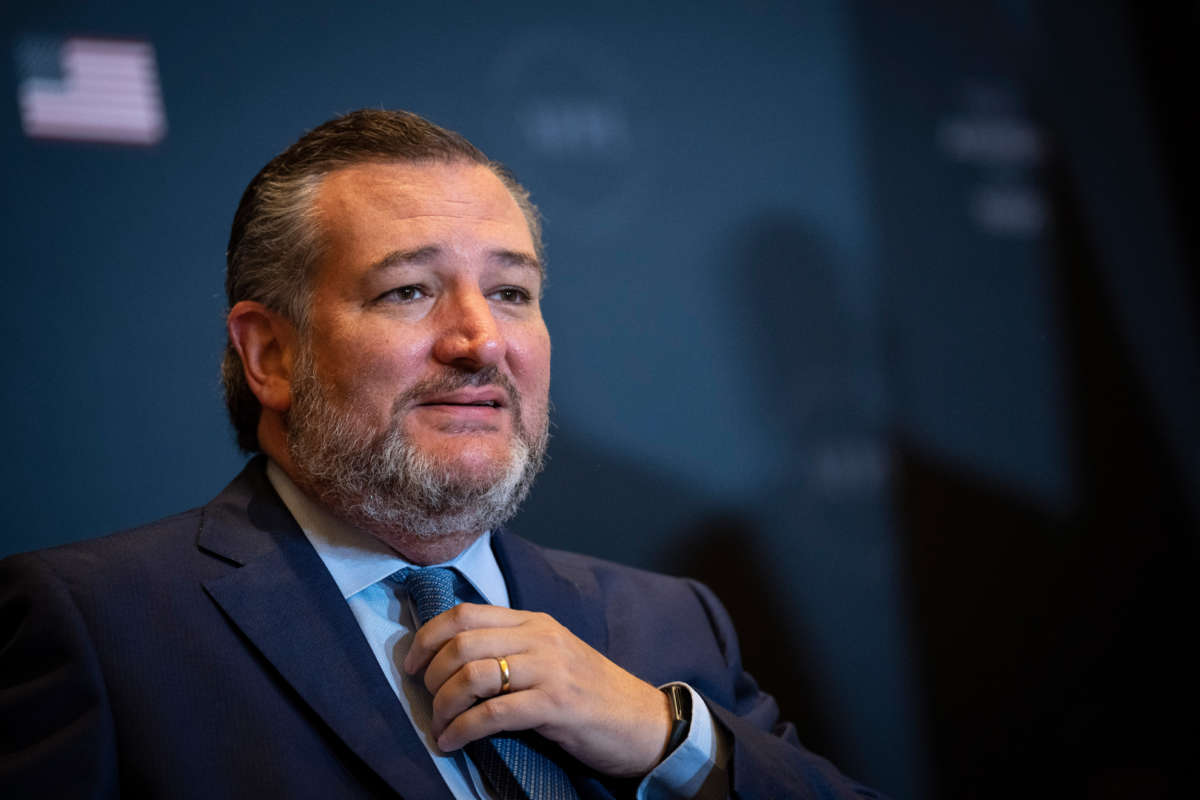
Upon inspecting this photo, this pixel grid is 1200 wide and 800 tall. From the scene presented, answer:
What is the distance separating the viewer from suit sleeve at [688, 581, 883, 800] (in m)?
1.25

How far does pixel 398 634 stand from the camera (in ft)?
4.03

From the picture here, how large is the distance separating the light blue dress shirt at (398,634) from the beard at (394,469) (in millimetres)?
29

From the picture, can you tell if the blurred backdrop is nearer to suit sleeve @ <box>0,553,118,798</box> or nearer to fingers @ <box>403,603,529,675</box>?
suit sleeve @ <box>0,553,118,798</box>

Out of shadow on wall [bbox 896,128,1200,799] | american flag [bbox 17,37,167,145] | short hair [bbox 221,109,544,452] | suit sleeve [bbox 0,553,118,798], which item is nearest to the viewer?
suit sleeve [bbox 0,553,118,798]

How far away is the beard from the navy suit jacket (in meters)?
0.09

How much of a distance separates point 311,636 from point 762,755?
0.61 meters

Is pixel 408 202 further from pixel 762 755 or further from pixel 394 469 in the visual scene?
pixel 762 755

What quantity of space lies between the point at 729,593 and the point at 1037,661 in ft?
2.16

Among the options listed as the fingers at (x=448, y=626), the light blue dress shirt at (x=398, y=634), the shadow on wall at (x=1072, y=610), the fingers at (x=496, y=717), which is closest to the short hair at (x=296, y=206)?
the light blue dress shirt at (x=398, y=634)

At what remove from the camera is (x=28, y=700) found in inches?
40.2

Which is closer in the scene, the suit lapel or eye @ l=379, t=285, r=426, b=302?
the suit lapel

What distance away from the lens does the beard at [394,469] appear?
4.10ft

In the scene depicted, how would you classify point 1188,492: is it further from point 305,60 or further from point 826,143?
point 305,60

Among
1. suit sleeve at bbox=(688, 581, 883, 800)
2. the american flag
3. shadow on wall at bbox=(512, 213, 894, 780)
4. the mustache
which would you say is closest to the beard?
the mustache
